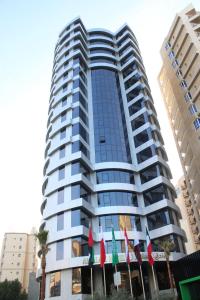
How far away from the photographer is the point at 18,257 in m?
122

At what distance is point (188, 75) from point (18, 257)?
101 meters

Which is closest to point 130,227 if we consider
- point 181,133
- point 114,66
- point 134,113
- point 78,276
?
point 78,276

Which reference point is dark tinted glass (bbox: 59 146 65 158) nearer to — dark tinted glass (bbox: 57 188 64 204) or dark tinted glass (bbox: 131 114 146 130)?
dark tinted glass (bbox: 57 188 64 204)

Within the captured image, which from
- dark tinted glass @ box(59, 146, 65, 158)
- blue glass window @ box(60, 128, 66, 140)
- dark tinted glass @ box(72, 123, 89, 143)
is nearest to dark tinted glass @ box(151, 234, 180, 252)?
dark tinted glass @ box(59, 146, 65, 158)

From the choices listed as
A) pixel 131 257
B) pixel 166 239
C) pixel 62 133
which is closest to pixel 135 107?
pixel 62 133

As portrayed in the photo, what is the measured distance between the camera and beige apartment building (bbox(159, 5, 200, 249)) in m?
59.3

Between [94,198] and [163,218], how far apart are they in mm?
13161

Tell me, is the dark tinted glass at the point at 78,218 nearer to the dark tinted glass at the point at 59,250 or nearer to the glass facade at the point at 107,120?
the dark tinted glass at the point at 59,250

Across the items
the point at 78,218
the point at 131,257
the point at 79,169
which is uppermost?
the point at 79,169

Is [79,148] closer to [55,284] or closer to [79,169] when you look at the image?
[79,169]

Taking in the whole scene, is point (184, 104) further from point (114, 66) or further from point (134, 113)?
point (114, 66)

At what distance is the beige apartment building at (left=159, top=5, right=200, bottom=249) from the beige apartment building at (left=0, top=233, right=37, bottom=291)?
79024 millimetres

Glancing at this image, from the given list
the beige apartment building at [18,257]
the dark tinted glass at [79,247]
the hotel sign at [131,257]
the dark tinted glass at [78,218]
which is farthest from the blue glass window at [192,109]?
the beige apartment building at [18,257]

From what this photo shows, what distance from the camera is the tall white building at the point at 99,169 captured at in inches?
1849
